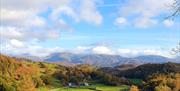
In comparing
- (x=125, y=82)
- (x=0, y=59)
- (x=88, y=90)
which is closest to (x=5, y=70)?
(x=0, y=59)

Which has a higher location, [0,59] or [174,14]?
[0,59]

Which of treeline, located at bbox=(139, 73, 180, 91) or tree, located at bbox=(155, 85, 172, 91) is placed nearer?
tree, located at bbox=(155, 85, 172, 91)

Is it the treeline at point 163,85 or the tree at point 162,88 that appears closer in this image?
the tree at point 162,88

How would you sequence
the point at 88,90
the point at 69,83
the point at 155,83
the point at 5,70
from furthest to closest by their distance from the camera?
1. the point at 69,83
2. the point at 5,70
3. the point at 88,90
4. the point at 155,83

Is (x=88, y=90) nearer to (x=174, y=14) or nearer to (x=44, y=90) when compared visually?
(x=44, y=90)

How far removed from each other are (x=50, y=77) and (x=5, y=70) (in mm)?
19381

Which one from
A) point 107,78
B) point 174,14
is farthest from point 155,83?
point 174,14

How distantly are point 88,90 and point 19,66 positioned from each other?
49.2 meters

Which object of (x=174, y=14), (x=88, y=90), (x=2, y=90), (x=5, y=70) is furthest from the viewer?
(x=5, y=70)

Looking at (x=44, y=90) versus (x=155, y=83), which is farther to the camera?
(x=44, y=90)

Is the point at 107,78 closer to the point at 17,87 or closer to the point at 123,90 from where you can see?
the point at 123,90

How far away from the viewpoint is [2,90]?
11056cm

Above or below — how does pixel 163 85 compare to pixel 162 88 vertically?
above

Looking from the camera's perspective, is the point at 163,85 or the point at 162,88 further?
the point at 163,85
